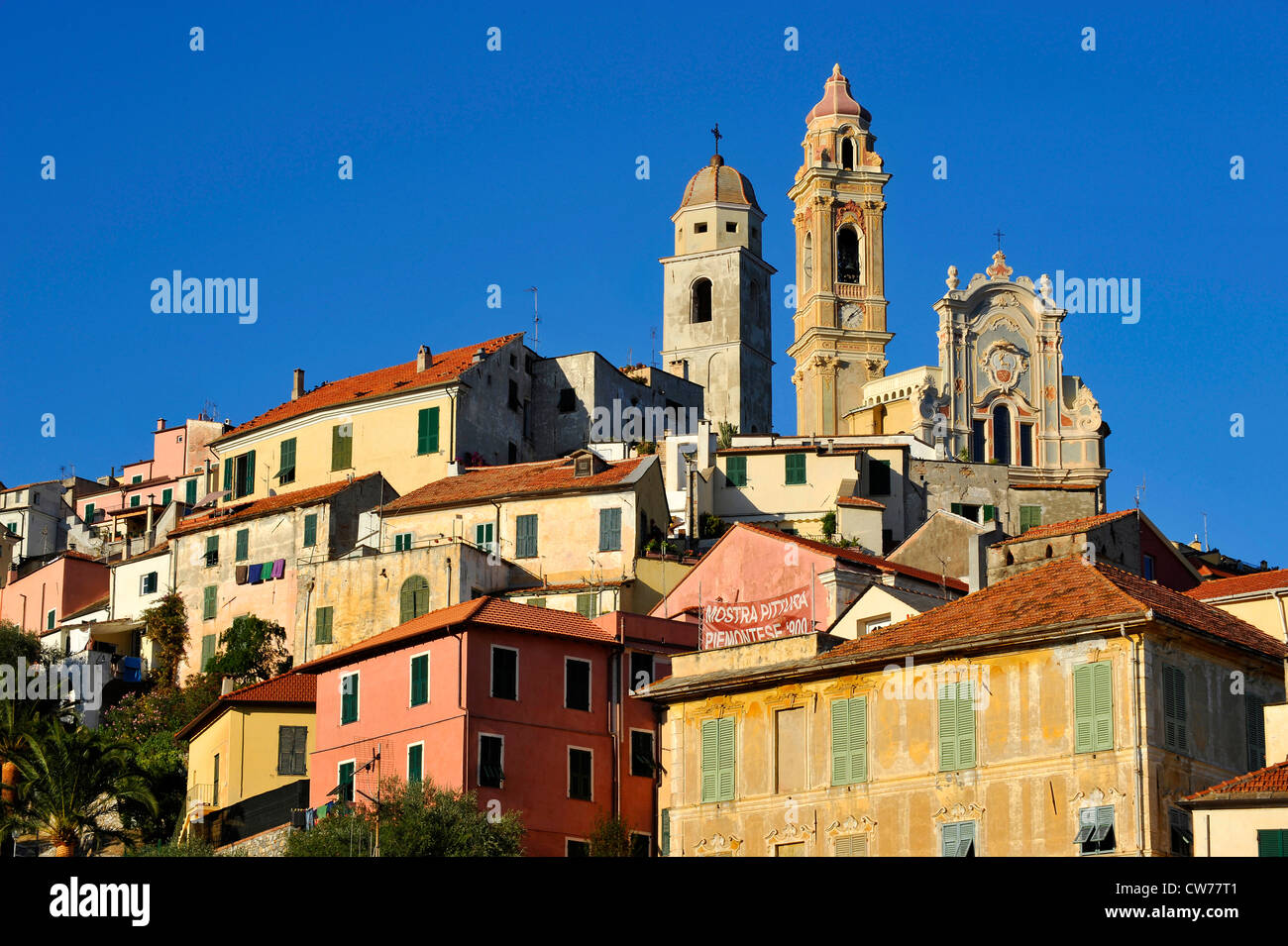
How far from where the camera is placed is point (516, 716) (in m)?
44.0

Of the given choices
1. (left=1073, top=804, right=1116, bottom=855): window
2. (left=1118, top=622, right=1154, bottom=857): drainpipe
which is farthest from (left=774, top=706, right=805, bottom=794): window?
(left=1118, top=622, right=1154, bottom=857): drainpipe

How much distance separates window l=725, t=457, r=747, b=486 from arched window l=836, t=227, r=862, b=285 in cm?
2810

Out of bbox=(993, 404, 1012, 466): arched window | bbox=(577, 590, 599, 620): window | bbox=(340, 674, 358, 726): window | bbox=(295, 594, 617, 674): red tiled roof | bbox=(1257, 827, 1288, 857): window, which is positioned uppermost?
bbox=(993, 404, 1012, 466): arched window

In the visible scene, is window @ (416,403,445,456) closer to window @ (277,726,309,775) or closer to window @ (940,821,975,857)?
window @ (277,726,309,775)

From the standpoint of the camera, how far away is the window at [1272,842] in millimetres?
27891

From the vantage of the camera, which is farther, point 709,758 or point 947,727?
Result: point 709,758

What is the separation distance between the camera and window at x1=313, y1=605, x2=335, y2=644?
5972 cm

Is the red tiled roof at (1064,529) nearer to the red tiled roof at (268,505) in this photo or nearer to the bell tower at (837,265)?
the red tiled roof at (268,505)

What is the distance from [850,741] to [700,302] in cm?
5793

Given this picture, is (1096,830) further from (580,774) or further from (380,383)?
(380,383)

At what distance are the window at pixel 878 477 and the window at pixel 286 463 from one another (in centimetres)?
1994

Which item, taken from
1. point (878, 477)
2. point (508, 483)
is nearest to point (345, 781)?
point (508, 483)
